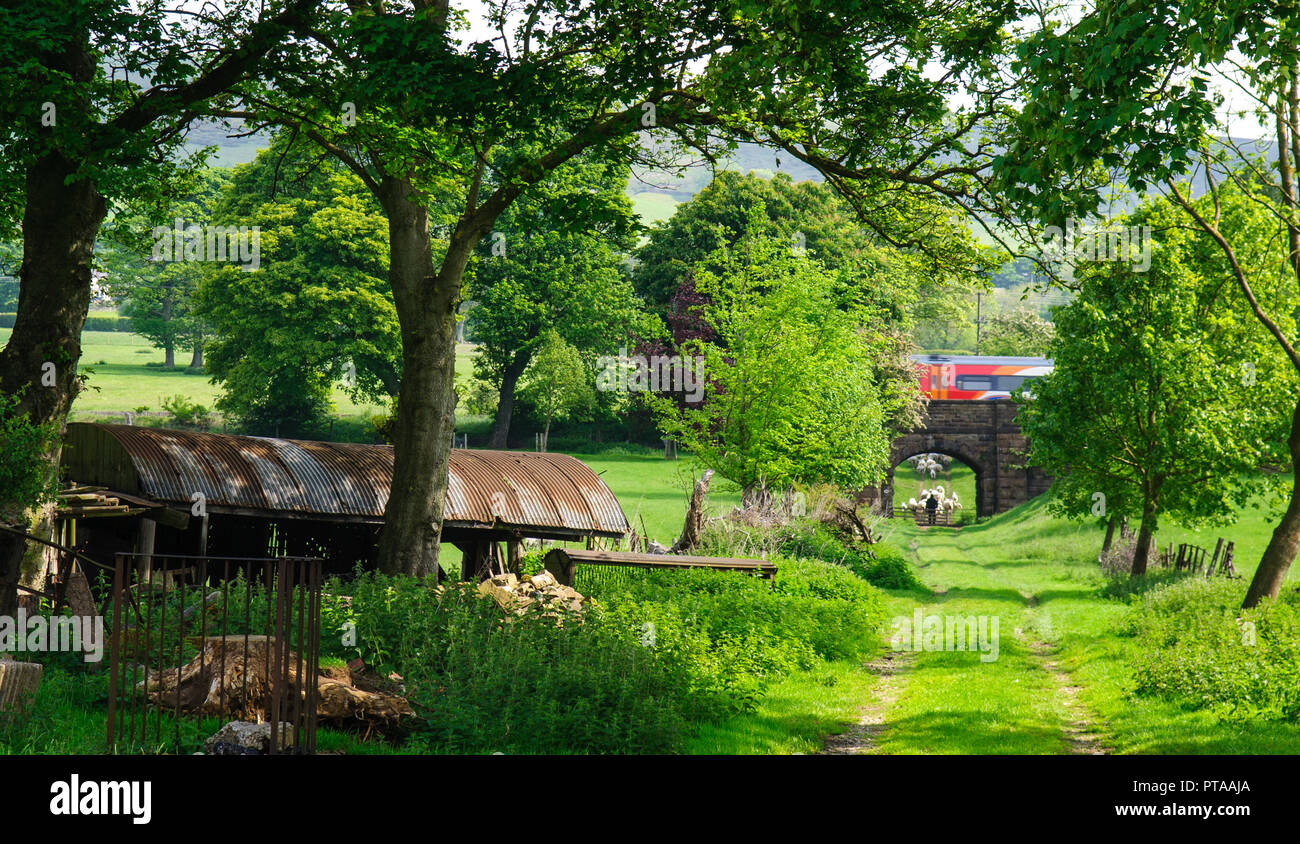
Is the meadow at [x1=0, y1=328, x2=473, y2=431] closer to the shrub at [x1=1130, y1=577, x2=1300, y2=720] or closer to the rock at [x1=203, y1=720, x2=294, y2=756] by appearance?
the shrub at [x1=1130, y1=577, x2=1300, y2=720]

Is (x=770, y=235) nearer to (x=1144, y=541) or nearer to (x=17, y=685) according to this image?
(x=1144, y=541)

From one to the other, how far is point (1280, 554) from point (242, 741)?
15.1 metres

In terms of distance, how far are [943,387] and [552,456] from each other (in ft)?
118

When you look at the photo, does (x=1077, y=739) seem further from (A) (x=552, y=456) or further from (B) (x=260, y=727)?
(A) (x=552, y=456)

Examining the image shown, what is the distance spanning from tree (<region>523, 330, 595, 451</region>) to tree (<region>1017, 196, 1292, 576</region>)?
85.3 feet

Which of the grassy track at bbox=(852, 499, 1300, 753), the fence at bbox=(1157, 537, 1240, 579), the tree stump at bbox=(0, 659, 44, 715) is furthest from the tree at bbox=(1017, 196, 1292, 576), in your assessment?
the tree stump at bbox=(0, 659, 44, 715)

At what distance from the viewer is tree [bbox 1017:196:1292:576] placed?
74.6 feet

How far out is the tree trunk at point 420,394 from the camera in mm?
15562

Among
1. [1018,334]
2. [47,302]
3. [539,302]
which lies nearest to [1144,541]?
[47,302]

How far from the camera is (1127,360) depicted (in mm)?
23625

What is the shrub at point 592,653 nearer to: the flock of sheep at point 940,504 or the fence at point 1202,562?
the fence at point 1202,562

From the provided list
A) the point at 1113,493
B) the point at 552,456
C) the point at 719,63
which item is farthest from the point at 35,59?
the point at 1113,493

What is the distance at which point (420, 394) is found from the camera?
611 inches
